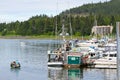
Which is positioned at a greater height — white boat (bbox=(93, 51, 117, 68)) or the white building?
the white building

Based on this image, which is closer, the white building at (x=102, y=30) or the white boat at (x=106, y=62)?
the white boat at (x=106, y=62)

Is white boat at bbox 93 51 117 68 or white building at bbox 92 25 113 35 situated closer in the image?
white boat at bbox 93 51 117 68

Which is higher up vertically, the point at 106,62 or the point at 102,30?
the point at 102,30

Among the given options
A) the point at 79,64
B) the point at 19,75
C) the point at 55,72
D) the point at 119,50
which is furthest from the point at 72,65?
the point at 119,50

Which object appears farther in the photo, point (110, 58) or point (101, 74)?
point (110, 58)

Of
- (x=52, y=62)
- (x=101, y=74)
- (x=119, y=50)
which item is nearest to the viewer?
(x=119, y=50)

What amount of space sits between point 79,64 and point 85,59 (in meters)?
2.02

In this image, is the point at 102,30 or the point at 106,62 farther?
the point at 102,30

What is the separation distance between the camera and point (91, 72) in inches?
2197

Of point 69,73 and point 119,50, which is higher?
point 119,50

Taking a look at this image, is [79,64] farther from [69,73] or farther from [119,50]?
[119,50]

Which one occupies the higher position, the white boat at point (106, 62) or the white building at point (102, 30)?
the white building at point (102, 30)

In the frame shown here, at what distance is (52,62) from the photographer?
6306cm

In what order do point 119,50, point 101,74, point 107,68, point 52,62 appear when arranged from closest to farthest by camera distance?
1. point 119,50
2. point 101,74
3. point 107,68
4. point 52,62
